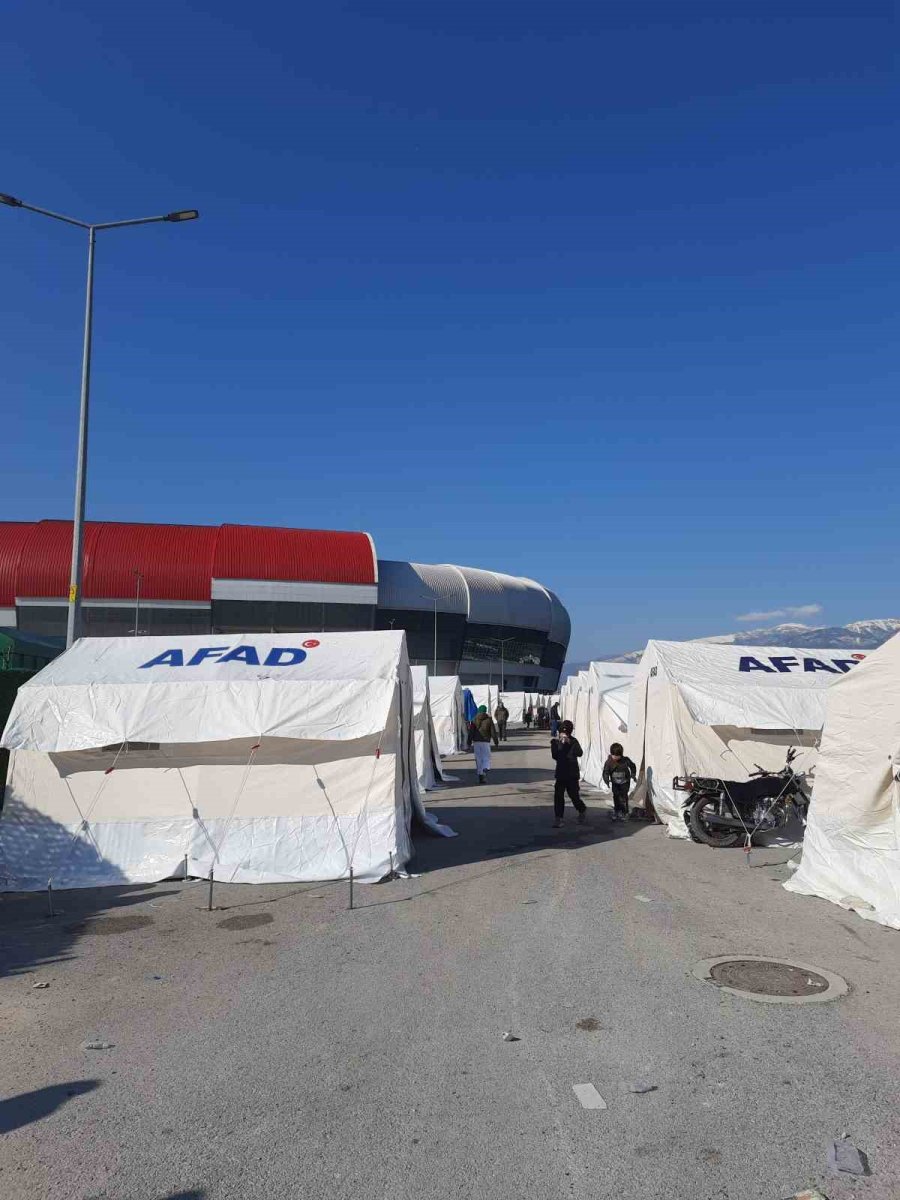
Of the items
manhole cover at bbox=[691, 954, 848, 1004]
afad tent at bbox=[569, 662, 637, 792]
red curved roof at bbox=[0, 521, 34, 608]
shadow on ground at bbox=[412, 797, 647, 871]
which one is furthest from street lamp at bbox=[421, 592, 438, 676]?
manhole cover at bbox=[691, 954, 848, 1004]

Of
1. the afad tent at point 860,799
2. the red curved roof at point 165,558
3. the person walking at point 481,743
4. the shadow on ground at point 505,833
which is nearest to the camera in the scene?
the afad tent at point 860,799

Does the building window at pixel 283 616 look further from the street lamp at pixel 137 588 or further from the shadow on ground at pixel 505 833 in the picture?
the shadow on ground at pixel 505 833

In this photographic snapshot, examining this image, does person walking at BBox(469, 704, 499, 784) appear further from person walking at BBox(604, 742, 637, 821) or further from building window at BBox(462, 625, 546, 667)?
building window at BBox(462, 625, 546, 667)

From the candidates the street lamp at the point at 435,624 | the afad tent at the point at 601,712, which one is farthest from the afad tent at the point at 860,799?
the street lamp at the point at 435,624

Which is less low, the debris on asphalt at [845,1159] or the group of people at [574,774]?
the debris on asphalt at [845,1159]

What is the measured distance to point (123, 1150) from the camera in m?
4.16

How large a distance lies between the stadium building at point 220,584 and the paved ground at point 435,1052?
5238cm

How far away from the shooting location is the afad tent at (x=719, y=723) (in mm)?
15273

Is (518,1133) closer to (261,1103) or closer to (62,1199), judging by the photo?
(261,1103)

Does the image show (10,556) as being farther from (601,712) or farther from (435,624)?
(601,712)

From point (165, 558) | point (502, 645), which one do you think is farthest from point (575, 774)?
point (502, 645)

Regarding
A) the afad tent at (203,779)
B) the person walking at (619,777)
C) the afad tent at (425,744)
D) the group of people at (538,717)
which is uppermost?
the afad tent at (203,779)

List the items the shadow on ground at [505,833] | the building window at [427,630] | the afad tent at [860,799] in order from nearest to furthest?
the afad tent at [860,799], the shadow on ground at [505,833], the building window at [427,630]

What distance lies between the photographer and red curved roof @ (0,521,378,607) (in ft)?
195
